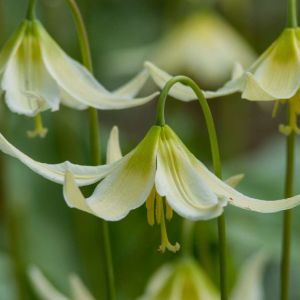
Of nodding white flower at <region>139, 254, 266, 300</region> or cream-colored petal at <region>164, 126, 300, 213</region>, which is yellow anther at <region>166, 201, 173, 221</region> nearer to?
cream-colored petal at <region>164, 126, 300, 213</region>

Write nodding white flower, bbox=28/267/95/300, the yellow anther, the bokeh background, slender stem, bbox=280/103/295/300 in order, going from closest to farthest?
the yellow anther, slender stem, bbox=280/103/295/300, nodding white flower, bbox=28/267/95/300, the bokeh background

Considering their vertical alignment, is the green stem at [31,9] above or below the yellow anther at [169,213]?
above

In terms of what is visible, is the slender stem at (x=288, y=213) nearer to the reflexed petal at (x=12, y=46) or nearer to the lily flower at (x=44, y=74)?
the lily flower at (x=44, y=74)

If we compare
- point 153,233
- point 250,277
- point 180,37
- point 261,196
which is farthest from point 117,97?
point 180,37

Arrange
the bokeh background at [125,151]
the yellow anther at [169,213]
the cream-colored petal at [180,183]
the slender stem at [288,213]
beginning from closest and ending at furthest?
the cream-colored petal at [180,183] → the yellow anther at [169,213] → the slender stem at [288,213] → the bokeh background at [125,151]

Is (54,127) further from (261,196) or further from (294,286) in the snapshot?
(294,286)

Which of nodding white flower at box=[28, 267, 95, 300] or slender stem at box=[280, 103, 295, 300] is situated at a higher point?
slender stem at box=[280, 103, 295, 300]

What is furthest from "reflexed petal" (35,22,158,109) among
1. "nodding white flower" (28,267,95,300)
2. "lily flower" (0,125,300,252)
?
"nodding white flower" (28,267,95,300)

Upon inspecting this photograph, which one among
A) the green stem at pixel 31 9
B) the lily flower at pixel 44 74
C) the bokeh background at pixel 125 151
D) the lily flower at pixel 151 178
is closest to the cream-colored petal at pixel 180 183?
the lily flower at pixel 151 178
